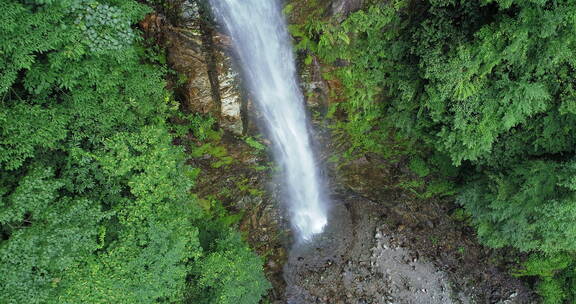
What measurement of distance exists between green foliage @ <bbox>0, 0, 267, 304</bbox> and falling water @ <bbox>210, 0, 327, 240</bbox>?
2291 mm

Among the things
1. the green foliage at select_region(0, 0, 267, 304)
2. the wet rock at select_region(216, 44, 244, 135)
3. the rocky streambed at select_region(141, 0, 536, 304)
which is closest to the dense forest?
the green foliage at select_region(0, 0, 267, 304)

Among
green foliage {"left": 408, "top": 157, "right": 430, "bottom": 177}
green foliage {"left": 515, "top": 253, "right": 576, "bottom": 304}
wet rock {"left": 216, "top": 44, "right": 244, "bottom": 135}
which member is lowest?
green foliage {"left": 515, "top": 253, "right": 576, "bottom": 304}

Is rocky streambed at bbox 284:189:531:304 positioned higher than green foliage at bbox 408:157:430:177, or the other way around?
green foliage at bbox 408:157:430:177

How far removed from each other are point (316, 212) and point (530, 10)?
Result: 9.81 meters

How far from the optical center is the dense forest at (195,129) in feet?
16.4

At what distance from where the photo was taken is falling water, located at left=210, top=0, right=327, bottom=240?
25.9 feet

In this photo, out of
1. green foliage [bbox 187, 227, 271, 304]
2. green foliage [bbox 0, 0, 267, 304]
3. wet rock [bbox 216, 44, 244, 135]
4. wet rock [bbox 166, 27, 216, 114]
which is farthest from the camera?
wet rock [bbox 216, 44, 244, 135]

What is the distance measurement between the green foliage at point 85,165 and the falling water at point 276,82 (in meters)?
2.29

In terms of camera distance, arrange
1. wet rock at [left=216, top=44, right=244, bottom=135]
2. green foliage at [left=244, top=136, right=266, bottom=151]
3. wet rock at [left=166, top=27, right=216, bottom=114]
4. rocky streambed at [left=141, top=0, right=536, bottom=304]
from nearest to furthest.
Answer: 1. wet rock at [left=166, top=27, right=216, bottom=114]
2. wet rock at [left=216, top=44, right=244, bottom=135]
3. rocky streambed at [left=141, top=0, right=536, bottom=304]
4. green foliage at [left=244, top=136, right=266, bottom=151]

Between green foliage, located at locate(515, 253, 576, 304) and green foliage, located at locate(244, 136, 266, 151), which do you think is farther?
green foliage, located at locate(515, 253, 576, 304)

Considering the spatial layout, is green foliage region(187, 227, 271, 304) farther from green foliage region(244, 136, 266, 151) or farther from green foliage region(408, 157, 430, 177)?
green foliage region(408, 157, 430, 177)

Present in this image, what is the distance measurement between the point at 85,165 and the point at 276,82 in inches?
212

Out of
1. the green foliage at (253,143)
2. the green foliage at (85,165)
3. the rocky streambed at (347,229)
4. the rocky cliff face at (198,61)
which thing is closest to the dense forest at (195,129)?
the green foliage at (85,165)

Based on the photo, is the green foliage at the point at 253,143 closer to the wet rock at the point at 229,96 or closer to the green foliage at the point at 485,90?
the wet rock at the point at 229,96
